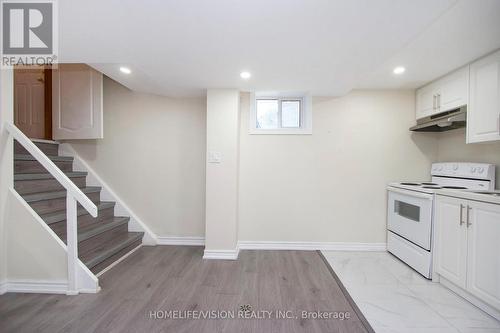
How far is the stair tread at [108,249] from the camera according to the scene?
7.21ft

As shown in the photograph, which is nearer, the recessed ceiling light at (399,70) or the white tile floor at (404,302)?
the white tile floor at (404,302)

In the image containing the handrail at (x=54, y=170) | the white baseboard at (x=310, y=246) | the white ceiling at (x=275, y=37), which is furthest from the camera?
the white baseboard at (x=310, y=246)

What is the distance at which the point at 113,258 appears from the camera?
2.52 meters

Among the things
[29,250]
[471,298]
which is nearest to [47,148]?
[29,250]

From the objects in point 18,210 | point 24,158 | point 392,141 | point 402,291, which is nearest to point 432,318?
point 402,291

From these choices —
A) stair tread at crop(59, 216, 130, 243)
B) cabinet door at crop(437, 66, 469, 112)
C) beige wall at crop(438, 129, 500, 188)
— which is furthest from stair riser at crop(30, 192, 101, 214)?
beige wall at crop(438, 129, 500, 188)

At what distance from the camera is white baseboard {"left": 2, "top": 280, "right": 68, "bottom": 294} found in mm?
1943

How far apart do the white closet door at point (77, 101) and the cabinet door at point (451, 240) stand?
3915mm

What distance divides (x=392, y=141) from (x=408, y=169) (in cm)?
43

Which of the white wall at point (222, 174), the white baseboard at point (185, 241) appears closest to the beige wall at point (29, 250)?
the white baseboard at point (185, 241)

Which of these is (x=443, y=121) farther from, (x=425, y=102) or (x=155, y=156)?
(x=155, y=156)

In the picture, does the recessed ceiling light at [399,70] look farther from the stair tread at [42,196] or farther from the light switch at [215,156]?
the stair tread at [42,196]

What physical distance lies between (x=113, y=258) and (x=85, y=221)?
23.3 inches

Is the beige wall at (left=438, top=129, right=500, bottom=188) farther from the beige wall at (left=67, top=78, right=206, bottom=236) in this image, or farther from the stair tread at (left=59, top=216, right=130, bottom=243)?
the stair tread at (left=59, top=216, right=130, bottom=243)
